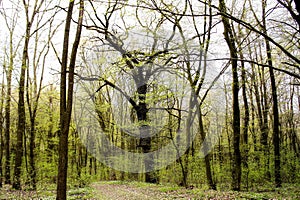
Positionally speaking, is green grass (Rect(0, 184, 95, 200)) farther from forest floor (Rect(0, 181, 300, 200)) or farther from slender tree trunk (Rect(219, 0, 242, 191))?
slender tree trunk (Rect(219, 0, 242, 191))

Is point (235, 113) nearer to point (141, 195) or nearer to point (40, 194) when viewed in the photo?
point (141, 195)

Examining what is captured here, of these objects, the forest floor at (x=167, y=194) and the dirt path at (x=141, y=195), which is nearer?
the forest floor at (x=167, y=194)

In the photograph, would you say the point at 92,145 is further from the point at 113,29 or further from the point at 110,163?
the point at 113,29

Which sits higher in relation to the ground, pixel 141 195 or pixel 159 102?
pixel 159 102

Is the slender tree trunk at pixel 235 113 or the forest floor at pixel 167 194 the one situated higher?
the slender tree trunk at pixel 235 113

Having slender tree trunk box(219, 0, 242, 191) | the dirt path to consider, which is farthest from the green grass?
slender tree trunk box(219, 0, 242, 191)

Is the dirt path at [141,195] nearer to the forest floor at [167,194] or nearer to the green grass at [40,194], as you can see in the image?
the forest floor at [167,194]

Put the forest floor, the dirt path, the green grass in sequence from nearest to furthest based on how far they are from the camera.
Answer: the forest floor < the dirt path < the green grass

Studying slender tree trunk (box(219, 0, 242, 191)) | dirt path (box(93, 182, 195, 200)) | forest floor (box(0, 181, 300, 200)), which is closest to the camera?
forest floor (box(0, 181, 300, 200))

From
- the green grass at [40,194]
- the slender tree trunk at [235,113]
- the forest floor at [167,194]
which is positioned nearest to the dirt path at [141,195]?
the forest floor at [167,194]

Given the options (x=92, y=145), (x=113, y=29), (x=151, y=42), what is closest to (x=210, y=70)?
(x=151, y=42)

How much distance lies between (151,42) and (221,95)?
1001cm

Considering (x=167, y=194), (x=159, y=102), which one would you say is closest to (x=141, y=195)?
(x=167, y=194)

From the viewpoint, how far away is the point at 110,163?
2902 cm
